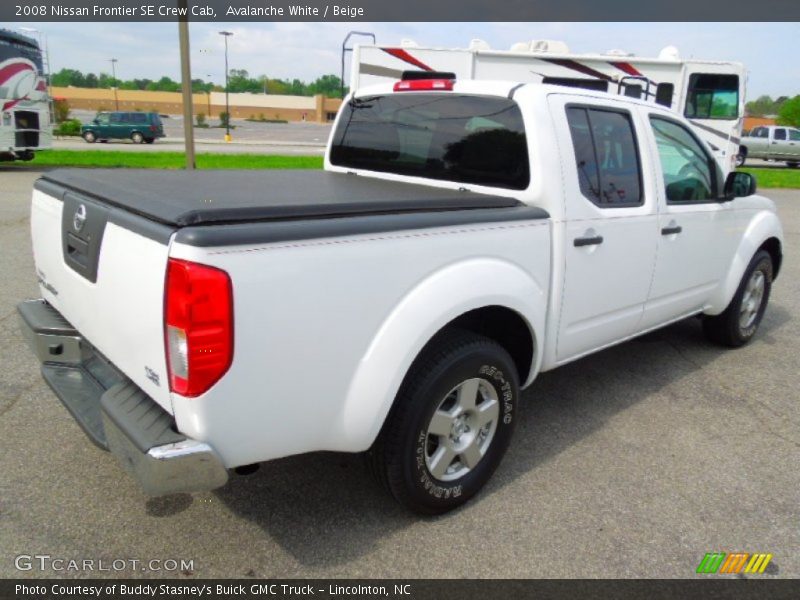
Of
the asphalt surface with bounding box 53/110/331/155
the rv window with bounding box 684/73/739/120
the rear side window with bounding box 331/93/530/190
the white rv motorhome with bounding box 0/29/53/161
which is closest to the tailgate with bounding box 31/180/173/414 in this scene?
the rear side window with bounding box 331/93/530/190

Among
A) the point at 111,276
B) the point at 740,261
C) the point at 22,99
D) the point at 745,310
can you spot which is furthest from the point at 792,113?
the point at 111,276

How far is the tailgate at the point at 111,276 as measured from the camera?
2.08 m

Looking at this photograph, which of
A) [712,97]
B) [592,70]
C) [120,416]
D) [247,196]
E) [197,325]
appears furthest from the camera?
[712,97]

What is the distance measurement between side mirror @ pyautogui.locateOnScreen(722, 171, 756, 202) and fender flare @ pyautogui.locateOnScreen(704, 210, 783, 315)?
18.3 inches

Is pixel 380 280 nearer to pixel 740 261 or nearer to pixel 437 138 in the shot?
pixel 437 138

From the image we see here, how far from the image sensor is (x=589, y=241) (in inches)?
127

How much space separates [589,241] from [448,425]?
1.25m

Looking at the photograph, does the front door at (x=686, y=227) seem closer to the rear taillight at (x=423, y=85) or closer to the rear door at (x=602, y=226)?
the rear door at (x=602, y=226)

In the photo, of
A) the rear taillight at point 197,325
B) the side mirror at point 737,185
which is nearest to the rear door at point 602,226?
the side mirror at point 737,185

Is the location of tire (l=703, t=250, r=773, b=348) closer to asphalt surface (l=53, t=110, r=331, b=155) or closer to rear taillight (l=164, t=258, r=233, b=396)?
rear taillight (l=164, t=258, r=233, b=396)

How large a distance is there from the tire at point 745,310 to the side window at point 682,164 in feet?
3.50

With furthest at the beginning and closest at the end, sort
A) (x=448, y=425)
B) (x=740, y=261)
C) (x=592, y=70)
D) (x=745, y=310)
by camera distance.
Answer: (x=592, y=70)
(x=745, y=310)
(x=740, y=261)
(x=448, y=425)

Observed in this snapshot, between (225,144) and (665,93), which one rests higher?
(665,93)

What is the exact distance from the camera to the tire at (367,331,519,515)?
2.57m
